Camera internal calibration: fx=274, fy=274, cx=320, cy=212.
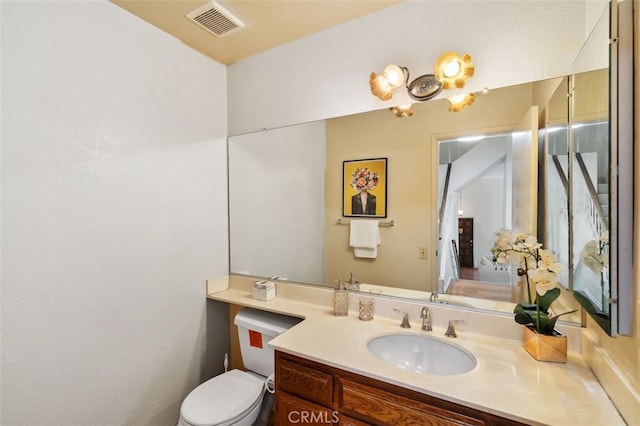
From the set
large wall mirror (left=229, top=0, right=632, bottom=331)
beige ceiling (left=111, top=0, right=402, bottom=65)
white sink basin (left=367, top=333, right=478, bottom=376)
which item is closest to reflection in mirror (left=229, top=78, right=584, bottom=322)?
large wall mirror (left=229, top=0, right=632, bottom=331)

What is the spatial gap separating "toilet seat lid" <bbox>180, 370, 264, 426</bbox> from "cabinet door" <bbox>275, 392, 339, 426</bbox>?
→ 276 mm

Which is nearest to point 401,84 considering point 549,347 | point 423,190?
point 423,190

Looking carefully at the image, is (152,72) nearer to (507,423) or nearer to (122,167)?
(122,167)

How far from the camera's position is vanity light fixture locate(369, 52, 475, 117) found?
1.27 metres

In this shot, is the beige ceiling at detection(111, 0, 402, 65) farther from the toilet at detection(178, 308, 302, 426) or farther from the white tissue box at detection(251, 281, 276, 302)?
the toilet at detection(178, 308, 302, 426)

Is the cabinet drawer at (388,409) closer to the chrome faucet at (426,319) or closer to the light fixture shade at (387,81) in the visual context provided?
the chrome faucet at (426,319)

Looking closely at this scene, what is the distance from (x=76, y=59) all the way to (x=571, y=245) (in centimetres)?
226

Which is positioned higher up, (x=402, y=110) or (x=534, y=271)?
(x=402, y=110)

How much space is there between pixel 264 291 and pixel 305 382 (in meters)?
0.71

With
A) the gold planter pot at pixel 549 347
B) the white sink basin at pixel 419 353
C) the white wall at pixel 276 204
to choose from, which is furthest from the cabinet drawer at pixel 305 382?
the gold planter pot at pixel 549 347

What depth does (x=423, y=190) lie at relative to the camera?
4.78 feet

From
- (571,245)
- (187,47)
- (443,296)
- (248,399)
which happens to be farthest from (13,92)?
(571,245)

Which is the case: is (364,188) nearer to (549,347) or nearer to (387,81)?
(387,81)

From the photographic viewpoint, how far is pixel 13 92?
1.10 meters
